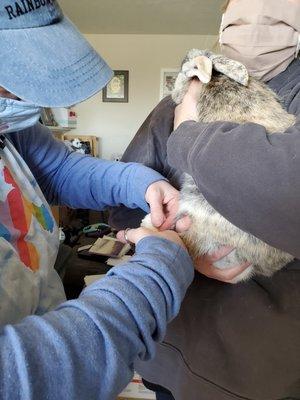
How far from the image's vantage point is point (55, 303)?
653 mm

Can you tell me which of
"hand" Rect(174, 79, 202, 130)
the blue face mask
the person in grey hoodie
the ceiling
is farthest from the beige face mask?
the ceiling

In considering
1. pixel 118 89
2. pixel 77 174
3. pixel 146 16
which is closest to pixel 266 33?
pixel 77 174

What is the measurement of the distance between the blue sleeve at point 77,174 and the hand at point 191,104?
145 millimetres

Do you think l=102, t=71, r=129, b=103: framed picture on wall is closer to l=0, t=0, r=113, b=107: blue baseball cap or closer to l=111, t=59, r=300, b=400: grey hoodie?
l=111, t=59, r=300, b=400: grey hoodie

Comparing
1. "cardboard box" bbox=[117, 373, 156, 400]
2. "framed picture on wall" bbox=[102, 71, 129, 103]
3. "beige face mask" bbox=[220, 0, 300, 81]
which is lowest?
"cardboard box" bbox=[117, 373, 156, 400]

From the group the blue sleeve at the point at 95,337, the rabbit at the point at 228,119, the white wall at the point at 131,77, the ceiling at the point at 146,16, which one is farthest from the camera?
the white wall at the point at 131,77

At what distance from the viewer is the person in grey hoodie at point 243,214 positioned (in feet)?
1.55

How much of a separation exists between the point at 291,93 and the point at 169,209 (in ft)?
1.10

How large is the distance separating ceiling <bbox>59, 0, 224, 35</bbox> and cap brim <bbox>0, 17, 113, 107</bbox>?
111 inches

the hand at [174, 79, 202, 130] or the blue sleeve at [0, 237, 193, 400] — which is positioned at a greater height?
the hand at [174, 79, 202, 130]

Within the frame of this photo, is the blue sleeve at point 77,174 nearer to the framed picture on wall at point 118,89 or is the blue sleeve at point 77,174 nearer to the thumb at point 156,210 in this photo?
the thumb at point 156,210

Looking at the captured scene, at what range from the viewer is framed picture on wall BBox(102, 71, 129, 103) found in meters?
3.99

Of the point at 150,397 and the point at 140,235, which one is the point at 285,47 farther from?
the point at 150,397

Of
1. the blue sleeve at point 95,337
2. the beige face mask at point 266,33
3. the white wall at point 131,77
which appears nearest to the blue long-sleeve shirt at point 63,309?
the blue sleeve at point 95,337
